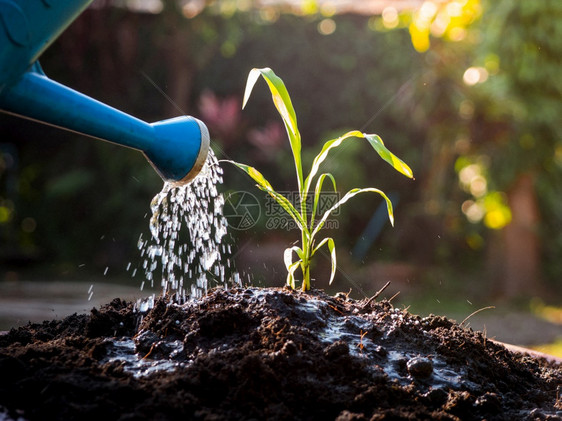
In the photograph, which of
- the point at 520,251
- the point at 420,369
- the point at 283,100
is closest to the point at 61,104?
the point at 283,100

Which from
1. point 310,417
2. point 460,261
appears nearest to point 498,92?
point 460,261

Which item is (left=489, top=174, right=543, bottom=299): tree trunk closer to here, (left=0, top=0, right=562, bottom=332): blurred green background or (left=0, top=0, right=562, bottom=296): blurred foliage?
(left=0, top=0, right=562, bottom=332): blurred green background

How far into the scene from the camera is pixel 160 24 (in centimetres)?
616

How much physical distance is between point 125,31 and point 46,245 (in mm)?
2287

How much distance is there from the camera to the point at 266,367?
1240 mm

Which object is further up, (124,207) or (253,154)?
(253,154)

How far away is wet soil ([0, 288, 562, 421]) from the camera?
3.84 feet

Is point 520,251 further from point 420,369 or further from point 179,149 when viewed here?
point 179,149

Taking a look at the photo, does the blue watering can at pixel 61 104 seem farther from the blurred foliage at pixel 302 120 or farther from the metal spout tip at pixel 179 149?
the blurred foliage at pixel 302 120

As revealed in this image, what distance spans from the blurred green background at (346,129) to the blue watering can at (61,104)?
3.55m

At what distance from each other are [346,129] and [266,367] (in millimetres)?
4979

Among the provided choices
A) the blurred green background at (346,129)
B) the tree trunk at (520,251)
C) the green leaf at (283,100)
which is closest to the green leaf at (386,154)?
the green leaf at (283,100)

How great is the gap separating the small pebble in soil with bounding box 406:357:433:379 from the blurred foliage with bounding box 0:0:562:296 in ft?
13.3

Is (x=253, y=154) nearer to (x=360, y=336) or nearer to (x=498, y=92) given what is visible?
(x=498, y=92)
